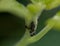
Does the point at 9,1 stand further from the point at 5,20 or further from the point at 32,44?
the point at 32,44

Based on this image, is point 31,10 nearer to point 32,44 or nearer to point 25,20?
point 25,20

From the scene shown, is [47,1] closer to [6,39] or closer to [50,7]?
[50,7]

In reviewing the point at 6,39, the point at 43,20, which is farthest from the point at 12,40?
the point at 43,20

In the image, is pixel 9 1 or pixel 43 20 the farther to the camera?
pixel 43 20

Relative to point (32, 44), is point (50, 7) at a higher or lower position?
higher

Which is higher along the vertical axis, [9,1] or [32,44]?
[9,1]

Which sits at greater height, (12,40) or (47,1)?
(47,1)

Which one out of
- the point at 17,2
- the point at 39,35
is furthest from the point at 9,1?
the point at 39,35
